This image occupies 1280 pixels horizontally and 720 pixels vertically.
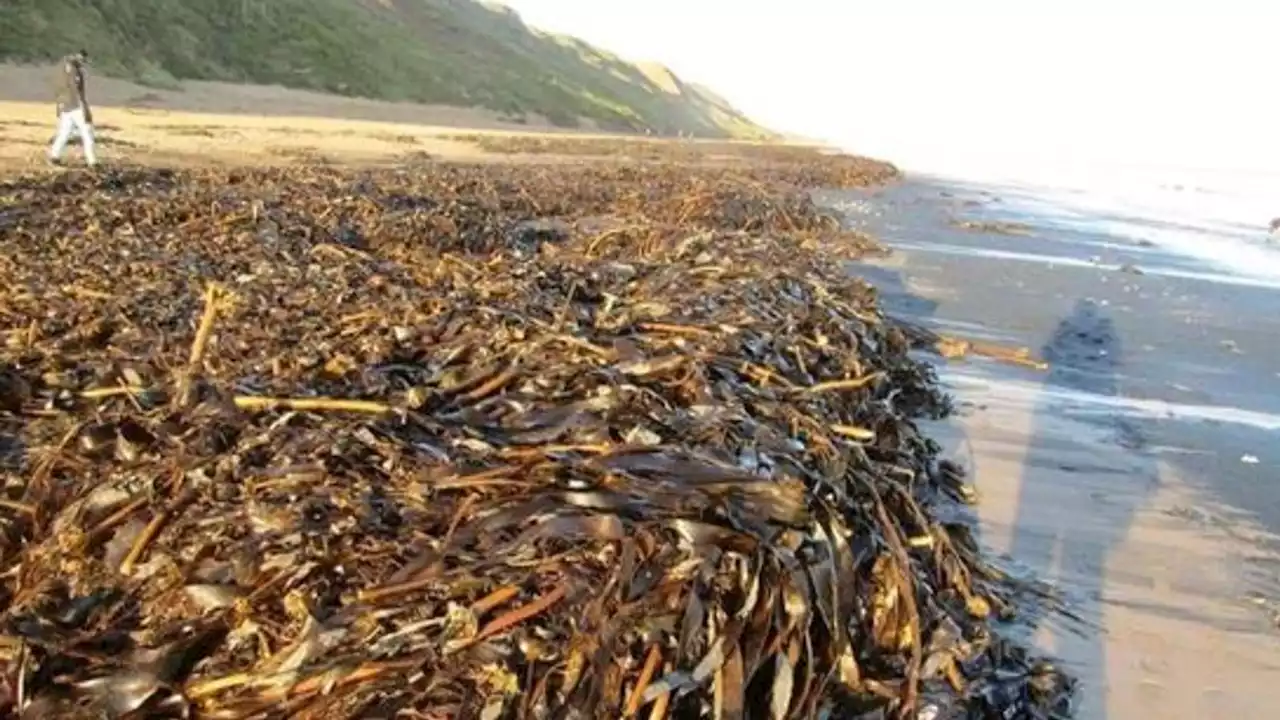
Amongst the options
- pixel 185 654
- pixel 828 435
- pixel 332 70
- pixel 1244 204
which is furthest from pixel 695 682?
pixel 332 70

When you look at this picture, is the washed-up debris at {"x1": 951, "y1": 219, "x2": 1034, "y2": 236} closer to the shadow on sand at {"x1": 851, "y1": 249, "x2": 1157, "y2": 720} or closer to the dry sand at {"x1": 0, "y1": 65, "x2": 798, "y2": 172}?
the dry sand at {"x1": 0, "y1": 65, "x2": 798, "y2": 172}

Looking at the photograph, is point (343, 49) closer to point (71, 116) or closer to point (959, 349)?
point (71, 116)

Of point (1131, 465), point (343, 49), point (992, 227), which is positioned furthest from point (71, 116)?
point (343, 49)

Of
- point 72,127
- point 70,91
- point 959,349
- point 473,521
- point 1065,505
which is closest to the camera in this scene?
point 473,521

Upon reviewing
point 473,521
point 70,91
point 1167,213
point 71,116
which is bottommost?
point 1167,213

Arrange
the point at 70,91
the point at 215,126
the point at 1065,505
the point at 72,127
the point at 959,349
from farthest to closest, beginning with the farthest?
the point at 215,126
the point at 72,127
the point at 70,91
the point at 959,349
the point at 1065,505

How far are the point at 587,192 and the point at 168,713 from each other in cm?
1078

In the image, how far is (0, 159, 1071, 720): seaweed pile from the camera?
1.74 meters

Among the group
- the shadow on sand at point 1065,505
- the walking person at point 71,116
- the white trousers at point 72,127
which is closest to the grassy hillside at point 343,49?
the walking person at point 71,116

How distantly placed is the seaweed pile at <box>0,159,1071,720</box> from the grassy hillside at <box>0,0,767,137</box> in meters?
21.3

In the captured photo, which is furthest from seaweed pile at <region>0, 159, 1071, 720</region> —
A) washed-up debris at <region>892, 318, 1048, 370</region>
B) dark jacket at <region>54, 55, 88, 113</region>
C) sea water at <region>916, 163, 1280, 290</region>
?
sea water at <region>916, 163, 1280, 290</region>

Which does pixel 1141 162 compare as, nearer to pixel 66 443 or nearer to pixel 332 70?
pixel 332 70

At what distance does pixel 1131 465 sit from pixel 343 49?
34.9 m

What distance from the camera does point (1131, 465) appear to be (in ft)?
15.0
